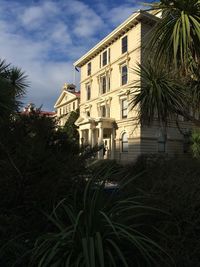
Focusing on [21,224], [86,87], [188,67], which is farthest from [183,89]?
[86,87]

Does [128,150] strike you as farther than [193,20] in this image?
Yes

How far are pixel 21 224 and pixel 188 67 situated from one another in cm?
589

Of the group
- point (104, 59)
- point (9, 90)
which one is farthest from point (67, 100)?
point (9, 90)

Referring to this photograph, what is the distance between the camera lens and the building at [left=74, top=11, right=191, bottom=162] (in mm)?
28461

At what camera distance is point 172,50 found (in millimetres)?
7391

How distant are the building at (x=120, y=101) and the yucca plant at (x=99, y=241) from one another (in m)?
23.8

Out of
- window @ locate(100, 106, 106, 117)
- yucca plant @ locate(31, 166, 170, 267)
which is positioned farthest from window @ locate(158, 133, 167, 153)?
yucca plant @ locate(31, 166, 170, 267)

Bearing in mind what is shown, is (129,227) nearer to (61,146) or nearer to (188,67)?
(61,146)

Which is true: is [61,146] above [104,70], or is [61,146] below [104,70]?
below

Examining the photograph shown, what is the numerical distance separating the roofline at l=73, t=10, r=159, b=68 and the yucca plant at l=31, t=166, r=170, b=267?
23629 mm

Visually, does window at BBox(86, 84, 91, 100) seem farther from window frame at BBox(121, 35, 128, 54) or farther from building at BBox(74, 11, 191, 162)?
window frame at BBox(121, 35, 128, 54)

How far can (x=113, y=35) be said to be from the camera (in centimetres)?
3238

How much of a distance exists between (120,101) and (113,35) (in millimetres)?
6654

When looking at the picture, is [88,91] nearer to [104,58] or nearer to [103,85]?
[103,85]
